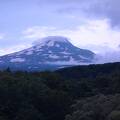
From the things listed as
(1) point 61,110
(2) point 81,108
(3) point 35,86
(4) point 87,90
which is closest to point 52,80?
(4) point 87,90

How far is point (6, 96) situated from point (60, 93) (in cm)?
670

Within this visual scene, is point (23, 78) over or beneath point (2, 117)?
over

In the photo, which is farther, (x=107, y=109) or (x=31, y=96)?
(x=31, y=96)

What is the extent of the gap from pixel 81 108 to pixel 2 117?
53.6 feet

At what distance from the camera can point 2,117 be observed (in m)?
47.1

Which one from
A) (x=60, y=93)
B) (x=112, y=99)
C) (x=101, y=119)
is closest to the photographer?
(x=101, y=119)

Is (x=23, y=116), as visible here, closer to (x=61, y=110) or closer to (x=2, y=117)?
(x=2, y=117)

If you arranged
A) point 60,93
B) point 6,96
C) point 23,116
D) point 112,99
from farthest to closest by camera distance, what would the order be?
point 60,93 → point 6,96 → point 23,116 → point 112,99

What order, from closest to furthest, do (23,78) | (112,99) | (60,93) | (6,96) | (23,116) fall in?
(112,99), (23,116), (6,96), (60,93), (23,78)

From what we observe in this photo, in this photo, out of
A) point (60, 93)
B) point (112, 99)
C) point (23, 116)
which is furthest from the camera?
point (60, 93)

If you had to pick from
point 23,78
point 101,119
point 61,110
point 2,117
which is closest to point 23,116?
point 2,117

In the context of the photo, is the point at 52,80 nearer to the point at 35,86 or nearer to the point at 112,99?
the point at 35,86

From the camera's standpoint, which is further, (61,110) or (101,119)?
(61,110)

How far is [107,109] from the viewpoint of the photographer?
97.2ft
